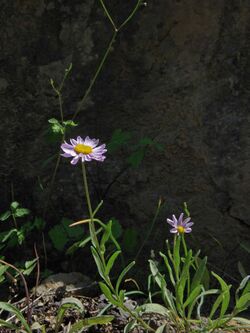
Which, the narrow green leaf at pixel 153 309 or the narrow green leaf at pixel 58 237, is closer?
the narrow green leaf at pixel 153 309

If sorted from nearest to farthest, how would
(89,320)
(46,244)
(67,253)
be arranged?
(89,320), (67,253), (46,244)

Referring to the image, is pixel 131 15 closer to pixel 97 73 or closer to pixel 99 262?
pixel 97 73

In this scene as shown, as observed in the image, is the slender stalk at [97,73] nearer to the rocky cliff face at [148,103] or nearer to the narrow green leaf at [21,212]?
the rocky cliff face at [148,103]

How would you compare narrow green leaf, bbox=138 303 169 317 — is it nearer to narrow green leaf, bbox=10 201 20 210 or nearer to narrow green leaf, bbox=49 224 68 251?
narrow green leaf, bbox=49 224 68 251

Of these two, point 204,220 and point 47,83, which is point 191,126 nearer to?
point 204,220

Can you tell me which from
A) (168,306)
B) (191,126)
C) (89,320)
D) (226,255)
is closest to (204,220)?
(226,255)

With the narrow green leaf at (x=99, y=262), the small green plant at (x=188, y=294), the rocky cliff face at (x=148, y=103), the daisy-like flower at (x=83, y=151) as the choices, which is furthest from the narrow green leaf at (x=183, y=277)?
the rocky cliff face at (x=148, y=103)
